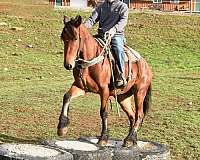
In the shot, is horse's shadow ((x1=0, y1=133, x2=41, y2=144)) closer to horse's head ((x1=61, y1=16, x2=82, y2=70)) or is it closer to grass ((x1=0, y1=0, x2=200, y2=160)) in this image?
grass ((x1=0, y1=0, x2=200, y2=160))

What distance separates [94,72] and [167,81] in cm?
1078

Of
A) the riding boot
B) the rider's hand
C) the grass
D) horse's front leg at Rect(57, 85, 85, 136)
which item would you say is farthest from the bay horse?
the grass

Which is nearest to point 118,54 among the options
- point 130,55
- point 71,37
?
point 130,55

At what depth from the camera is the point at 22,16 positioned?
110 ft

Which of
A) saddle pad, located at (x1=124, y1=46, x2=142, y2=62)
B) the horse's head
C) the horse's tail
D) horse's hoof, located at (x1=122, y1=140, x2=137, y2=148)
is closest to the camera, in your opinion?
the horse's head

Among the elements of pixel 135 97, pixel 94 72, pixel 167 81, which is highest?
pixel 94 72

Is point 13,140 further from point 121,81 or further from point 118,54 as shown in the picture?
point 118,54

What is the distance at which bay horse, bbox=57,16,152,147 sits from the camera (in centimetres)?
829

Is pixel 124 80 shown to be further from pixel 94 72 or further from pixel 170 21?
pixel 170 21

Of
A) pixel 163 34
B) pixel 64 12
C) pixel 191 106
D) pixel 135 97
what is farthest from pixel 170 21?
pixel 135 97

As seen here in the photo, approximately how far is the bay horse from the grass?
3.76 ft

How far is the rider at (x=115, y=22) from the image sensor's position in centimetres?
932

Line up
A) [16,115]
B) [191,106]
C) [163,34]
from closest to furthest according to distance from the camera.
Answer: [16,115]
[191,106]
[163,34]

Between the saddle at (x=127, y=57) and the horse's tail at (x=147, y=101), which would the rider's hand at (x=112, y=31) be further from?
the horse's tail at (x=147, y=101)
